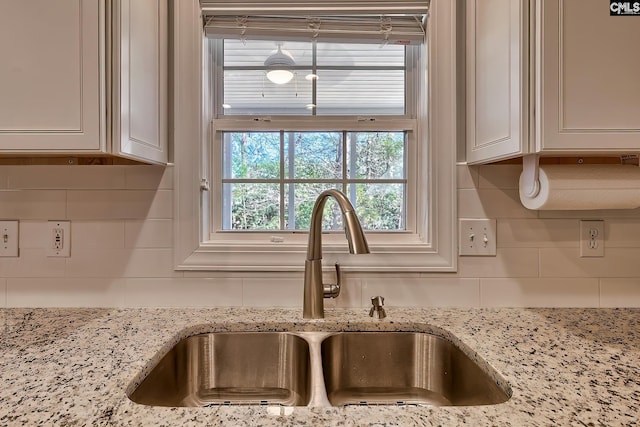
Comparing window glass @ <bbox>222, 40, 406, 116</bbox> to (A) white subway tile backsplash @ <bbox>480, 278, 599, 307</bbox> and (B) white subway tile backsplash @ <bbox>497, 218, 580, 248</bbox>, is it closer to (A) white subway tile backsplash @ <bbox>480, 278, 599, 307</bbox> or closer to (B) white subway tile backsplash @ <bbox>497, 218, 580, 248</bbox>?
(B) white subway tile backsplash @ <bbox>497, 218, 580, 248</bbox>

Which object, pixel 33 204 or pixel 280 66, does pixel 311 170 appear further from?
pixel 33 204

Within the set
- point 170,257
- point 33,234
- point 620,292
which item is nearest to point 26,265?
point 33,234

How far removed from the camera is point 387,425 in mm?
580

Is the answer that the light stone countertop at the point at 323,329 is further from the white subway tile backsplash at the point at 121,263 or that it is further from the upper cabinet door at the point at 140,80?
the upper cabinet door at the point at 140,80

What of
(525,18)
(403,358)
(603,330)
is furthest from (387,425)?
(525,18)

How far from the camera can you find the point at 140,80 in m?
1.00

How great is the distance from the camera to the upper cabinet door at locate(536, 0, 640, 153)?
2.69ft

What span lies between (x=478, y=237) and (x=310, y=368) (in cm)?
66

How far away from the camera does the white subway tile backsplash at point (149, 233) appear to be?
1184 mm

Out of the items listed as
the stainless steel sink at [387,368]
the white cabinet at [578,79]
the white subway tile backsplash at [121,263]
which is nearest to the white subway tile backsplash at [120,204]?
the white subway tile backsplash at [121,263]

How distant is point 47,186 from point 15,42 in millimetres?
473

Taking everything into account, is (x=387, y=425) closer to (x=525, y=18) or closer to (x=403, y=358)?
(x=403, y=358)

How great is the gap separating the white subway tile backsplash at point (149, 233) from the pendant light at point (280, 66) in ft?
2.08

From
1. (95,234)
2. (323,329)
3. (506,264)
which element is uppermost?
(95,234)
